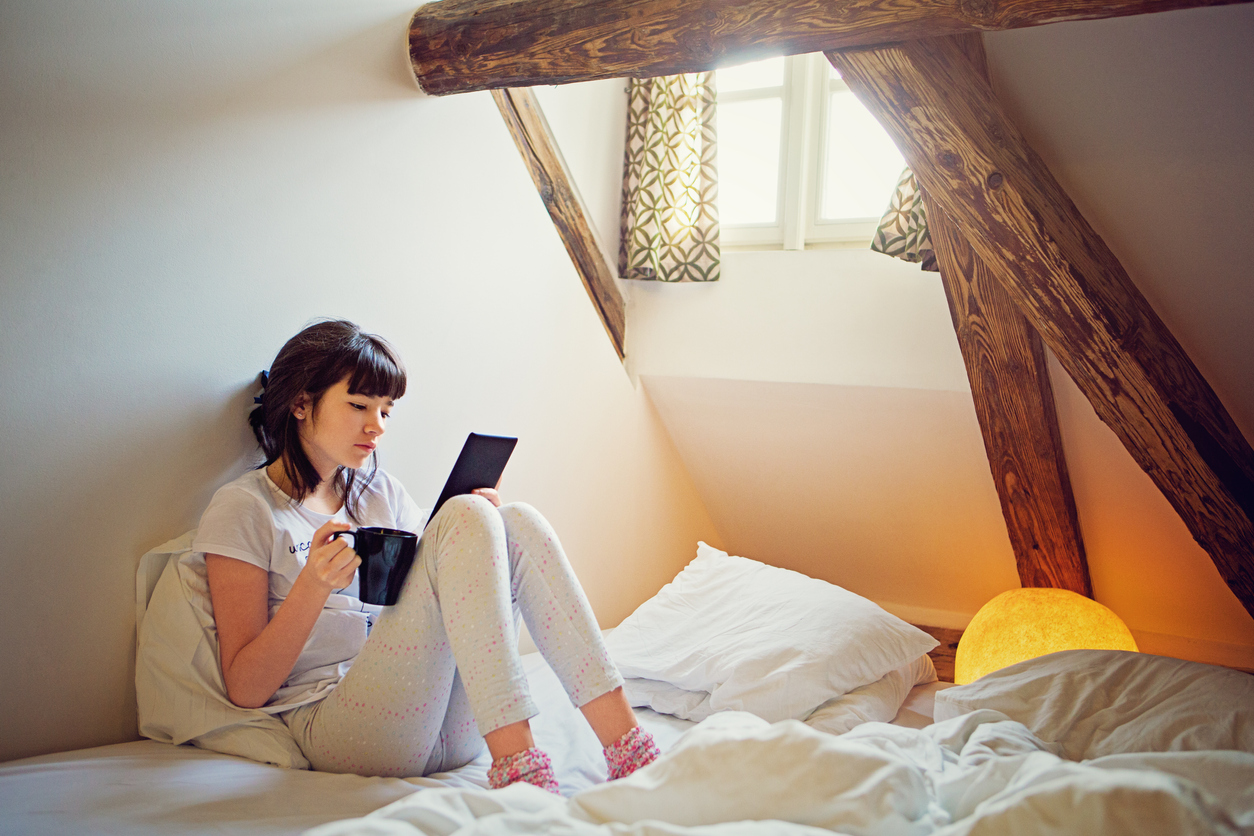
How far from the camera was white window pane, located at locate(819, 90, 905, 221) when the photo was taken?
223 centimetres

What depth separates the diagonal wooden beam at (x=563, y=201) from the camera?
1.95 metres

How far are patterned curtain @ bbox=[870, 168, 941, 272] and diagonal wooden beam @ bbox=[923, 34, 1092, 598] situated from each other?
8 cm

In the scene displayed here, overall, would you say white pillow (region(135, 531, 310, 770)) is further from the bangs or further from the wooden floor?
the wooden floor

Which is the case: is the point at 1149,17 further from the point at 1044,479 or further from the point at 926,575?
the point at 926,575

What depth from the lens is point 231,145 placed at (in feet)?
4.30

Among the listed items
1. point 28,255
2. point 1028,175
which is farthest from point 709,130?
point 28,255

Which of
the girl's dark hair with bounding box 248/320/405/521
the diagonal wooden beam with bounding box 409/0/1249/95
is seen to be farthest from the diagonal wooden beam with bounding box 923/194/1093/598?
the girl's dark hair with bounding box 248/320/405/521

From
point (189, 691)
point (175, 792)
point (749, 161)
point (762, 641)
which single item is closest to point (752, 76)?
point (749, 161)

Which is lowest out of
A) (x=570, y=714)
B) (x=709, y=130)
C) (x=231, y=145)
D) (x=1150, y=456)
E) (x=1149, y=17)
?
(x=570, y=714)

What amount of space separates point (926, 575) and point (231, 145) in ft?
7.16

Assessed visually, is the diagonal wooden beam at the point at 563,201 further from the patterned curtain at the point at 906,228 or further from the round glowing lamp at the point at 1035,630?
the round glowing lamp at the point at 1035,630

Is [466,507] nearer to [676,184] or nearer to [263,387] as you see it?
[263,387]

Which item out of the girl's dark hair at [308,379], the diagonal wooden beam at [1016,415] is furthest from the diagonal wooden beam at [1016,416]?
the girl's dark hair at [308,379]

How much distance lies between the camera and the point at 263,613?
1200 mm
